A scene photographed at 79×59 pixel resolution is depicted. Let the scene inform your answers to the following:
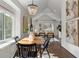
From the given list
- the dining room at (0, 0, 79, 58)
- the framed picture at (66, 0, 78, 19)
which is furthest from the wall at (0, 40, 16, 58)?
the framed picture at (66, 0, 78, 19)

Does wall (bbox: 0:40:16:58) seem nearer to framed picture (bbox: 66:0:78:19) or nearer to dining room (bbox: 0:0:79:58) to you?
dining room (bbox: 0:0:79:58)

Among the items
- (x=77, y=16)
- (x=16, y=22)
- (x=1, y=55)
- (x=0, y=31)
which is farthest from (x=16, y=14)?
(x=1, y=55)

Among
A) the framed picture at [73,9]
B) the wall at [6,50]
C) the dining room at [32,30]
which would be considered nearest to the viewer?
the wall at [6,50]

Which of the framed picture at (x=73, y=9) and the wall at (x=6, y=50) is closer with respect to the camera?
the wall at (x=6, y=50)

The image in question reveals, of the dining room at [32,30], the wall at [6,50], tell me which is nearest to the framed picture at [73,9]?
the dining room at [32,30]

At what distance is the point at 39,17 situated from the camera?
18.4 metres

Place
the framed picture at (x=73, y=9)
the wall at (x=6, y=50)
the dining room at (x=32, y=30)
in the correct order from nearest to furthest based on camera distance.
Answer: the wall at (x=6, y=50), the dining room at (x=32, y=30), the framed picture at (x=73, y=9)

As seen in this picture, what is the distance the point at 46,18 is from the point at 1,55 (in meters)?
14.8

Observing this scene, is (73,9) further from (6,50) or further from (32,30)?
(6,50)

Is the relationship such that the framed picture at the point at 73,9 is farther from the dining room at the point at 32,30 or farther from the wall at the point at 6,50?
the wall at the point at 6,50

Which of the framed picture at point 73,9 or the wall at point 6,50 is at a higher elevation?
the framed picture at point 73,9

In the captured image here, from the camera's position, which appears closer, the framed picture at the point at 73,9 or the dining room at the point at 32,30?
the dining room at the point at 32,30

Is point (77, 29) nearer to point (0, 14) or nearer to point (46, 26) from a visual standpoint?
point (0, 14)

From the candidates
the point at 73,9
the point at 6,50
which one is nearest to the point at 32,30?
the point at 73,9
